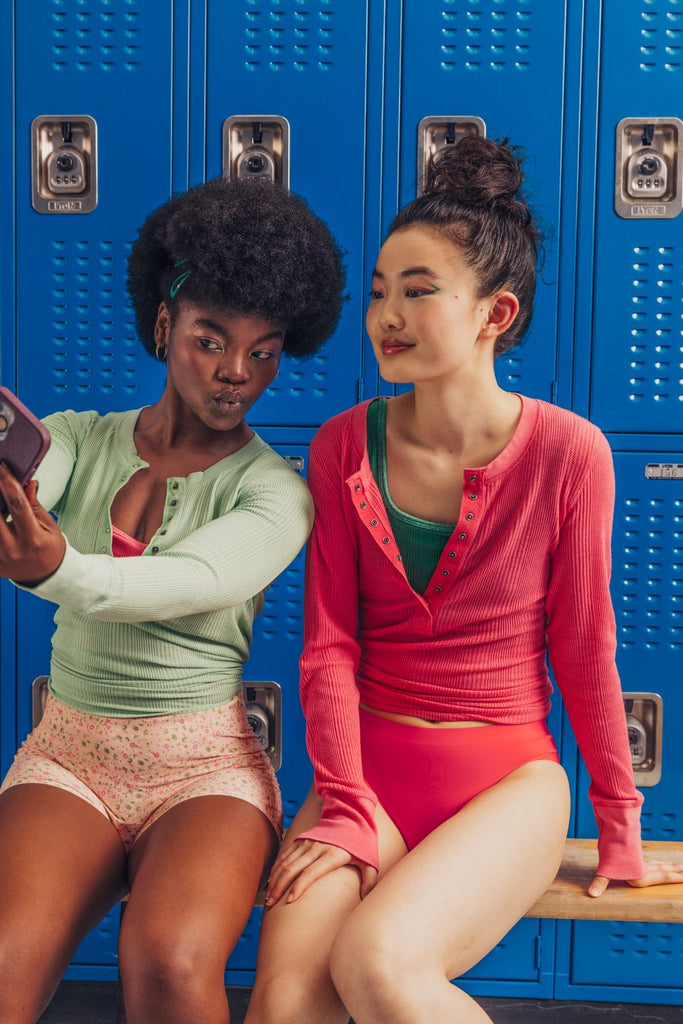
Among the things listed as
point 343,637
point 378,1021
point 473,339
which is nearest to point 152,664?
point 343,637

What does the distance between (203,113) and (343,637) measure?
1334 mm

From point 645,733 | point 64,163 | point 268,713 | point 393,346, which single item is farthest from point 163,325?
point 645,733

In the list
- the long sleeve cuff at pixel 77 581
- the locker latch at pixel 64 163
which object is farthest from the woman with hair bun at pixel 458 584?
the locker latch at pixel 64 163

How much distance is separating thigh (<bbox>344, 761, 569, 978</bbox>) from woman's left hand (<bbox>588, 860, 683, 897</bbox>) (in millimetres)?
90

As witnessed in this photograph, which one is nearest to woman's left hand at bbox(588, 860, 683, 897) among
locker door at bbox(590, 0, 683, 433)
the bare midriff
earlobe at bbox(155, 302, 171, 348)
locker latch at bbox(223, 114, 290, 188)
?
the bare midriff

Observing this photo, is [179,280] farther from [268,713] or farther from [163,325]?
[268,713]

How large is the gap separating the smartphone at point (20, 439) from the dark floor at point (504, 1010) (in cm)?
162

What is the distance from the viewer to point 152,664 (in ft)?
5.03

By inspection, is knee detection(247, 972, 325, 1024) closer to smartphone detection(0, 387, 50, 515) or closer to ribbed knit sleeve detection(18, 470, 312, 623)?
ribbed knit sleeve detection(18, 470, 312, 623)

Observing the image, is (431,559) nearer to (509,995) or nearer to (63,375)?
(63,375)

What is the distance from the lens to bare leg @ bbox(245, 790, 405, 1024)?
1.26 meters

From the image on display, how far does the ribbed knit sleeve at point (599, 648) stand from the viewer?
61.4 inches

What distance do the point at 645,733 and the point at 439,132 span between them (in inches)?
59.1

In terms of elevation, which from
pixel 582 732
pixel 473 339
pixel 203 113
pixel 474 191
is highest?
pixel 203 113
